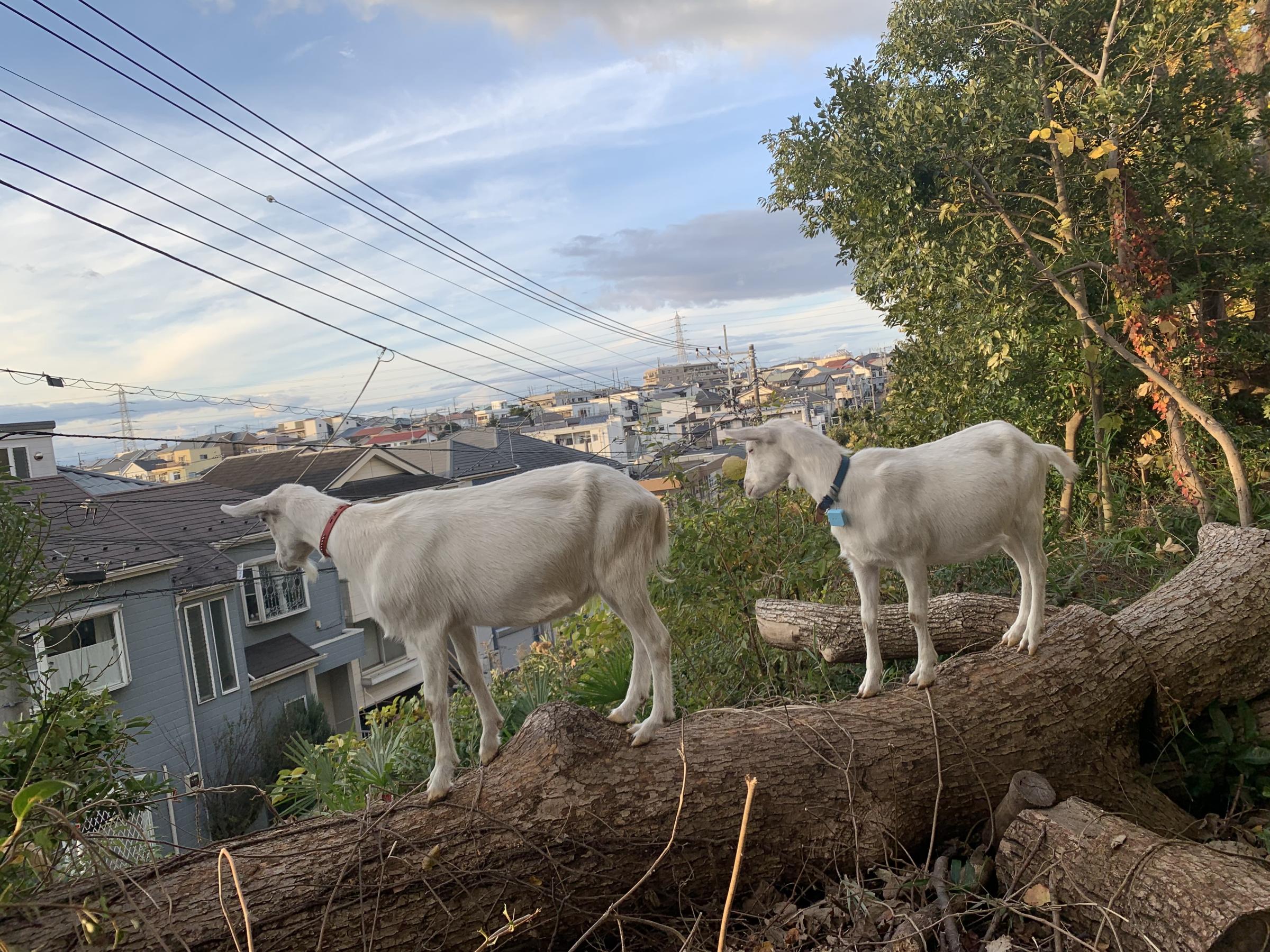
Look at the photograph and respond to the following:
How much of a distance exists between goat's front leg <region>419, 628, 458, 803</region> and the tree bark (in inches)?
94.6

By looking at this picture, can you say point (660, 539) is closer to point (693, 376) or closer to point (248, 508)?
point (248, 508)

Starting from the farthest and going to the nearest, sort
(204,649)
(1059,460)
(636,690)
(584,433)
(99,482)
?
(584,433) < (204,649) < (99,482) < (1059,460) < (636,690)

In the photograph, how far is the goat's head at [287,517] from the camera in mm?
3607

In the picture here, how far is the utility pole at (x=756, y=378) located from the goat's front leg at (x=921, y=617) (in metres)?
2.52

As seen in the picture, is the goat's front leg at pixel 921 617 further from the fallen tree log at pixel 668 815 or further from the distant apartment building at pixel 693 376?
the distant apartment building at pixel 693 376

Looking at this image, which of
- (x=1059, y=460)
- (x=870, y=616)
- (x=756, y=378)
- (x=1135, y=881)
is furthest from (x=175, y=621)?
(x=1135, y=881)

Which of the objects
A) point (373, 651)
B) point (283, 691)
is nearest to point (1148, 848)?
point (283, 691)

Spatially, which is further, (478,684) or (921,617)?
(921,617)

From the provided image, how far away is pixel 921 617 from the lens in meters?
3.98

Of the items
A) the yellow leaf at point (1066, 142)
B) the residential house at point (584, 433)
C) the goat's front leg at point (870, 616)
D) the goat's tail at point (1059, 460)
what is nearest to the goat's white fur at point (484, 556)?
the goat's front leg at point (870, 616)

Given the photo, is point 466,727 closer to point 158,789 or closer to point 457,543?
point 158,789

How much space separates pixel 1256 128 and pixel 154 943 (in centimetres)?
1024

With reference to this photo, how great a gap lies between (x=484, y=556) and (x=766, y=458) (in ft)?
4.68

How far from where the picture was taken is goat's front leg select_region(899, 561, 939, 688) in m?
3.90
